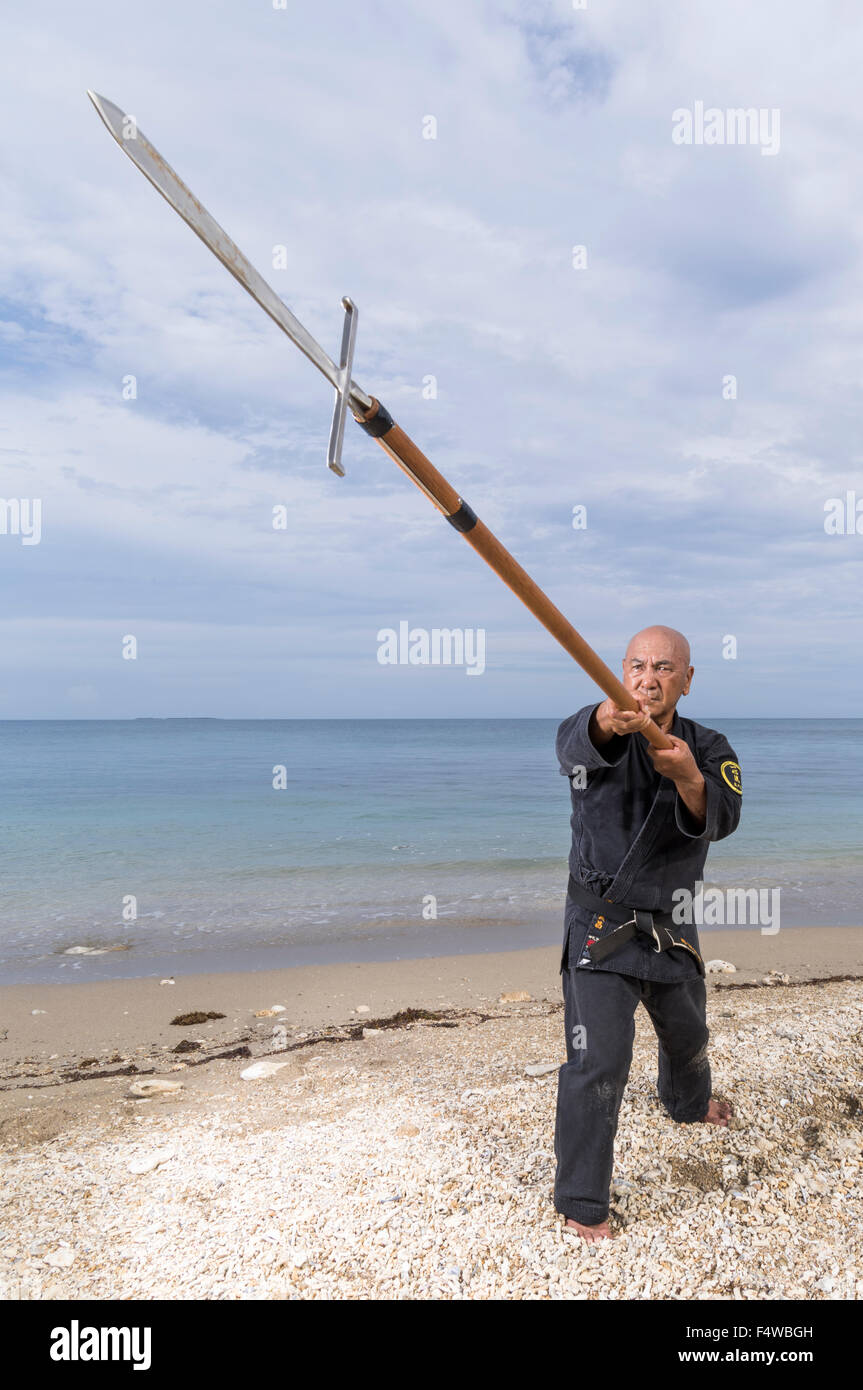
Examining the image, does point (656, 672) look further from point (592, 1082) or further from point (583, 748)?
point (592, 1082)

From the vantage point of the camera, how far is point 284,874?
13.7 meters

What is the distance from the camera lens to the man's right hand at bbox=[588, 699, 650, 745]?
9.57 ft

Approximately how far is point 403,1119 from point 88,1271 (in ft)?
5.21

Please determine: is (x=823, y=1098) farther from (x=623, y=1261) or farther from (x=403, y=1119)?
(x=403, y=1119)

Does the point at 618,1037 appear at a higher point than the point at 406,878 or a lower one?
higher

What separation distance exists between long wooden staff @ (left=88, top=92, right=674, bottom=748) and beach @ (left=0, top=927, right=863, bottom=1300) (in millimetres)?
1966

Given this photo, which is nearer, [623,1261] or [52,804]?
[623,1261]

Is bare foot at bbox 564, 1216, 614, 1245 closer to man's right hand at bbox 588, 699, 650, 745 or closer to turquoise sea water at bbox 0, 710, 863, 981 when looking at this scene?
man's right hand at bbox 588, 699, 650, 745

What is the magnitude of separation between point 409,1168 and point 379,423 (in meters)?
3.14

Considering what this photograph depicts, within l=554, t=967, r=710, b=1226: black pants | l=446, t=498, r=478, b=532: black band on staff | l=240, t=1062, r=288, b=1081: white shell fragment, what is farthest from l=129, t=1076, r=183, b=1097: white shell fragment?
l=446, t=498, r=478, b=532: black band on staff

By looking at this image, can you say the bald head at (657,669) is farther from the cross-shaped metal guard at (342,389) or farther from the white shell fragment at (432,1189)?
the white shell fragment at (432,1189)

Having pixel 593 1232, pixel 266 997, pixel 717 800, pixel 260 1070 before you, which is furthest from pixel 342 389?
pixel 266 997
